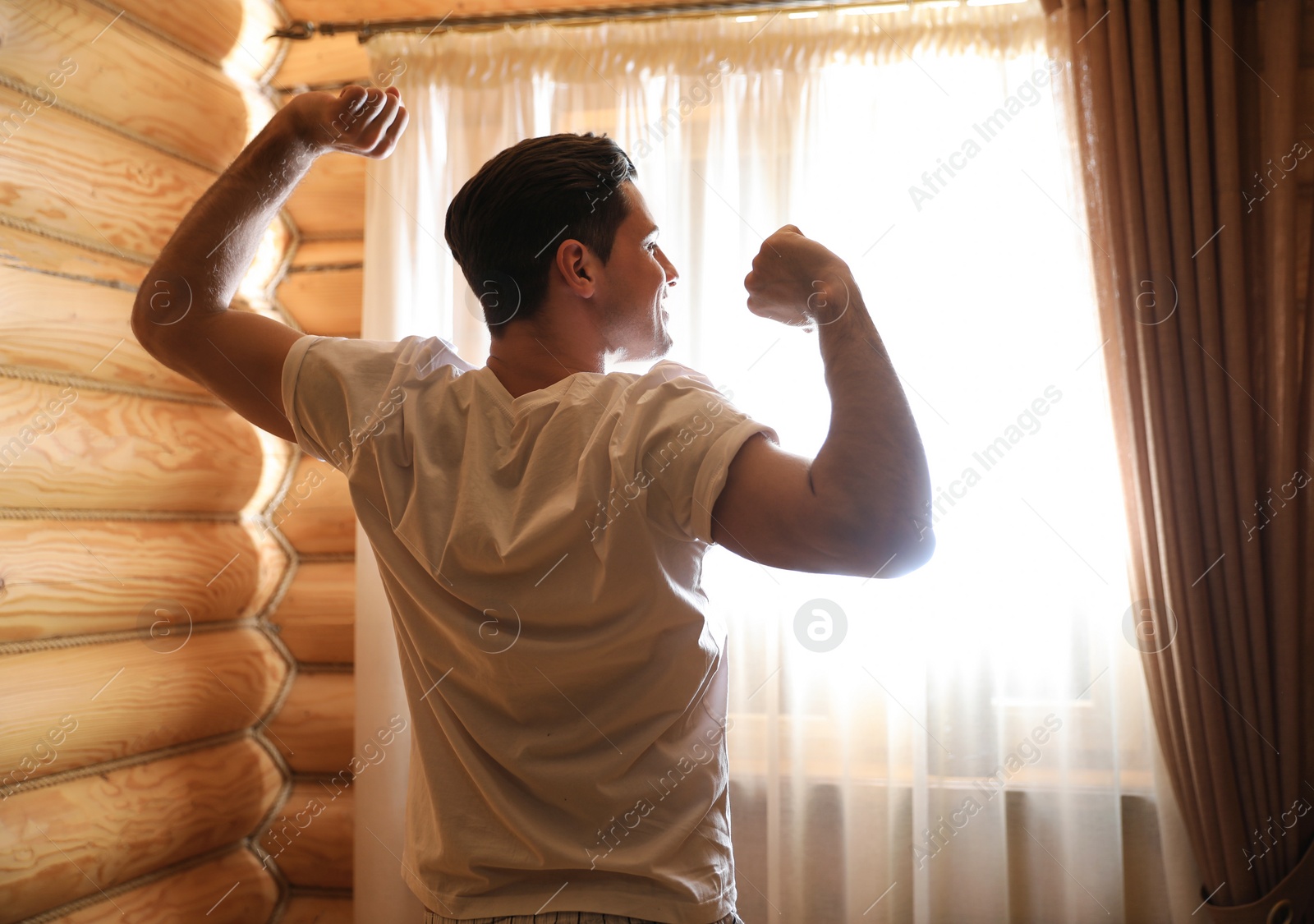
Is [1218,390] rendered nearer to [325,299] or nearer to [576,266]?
[576,266]

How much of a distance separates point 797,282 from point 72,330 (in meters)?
1.71

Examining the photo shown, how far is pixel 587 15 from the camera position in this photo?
2262mm

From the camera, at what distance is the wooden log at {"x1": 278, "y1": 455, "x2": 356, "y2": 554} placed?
2.36m

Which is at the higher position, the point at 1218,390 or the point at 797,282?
the point at 1218,390

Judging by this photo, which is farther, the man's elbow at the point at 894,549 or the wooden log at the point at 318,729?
the wooden log at the point at 318,729

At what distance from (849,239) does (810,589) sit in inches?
35.0

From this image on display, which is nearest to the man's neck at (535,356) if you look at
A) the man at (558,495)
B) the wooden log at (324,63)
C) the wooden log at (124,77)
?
the man at (558,495)

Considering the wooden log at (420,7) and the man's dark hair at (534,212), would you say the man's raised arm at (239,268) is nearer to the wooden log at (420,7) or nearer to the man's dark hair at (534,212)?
the man's dark hair at (534,212)

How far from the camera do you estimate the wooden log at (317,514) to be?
7.75 ft

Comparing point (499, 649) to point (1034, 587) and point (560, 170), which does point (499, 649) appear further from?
point (1034, 587)

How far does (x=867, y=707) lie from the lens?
2088 mm

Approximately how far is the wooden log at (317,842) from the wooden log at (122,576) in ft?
1.90

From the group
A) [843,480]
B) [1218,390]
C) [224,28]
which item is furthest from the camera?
[224,28]

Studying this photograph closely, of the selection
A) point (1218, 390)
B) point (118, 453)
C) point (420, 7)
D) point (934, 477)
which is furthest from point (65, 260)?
point (1218, 390)
